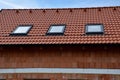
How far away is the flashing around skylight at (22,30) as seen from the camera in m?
13.2

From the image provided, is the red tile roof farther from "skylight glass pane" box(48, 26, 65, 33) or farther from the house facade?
"skylight glass pane" box(48, 26, 65, 33)

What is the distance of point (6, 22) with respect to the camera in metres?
15.0

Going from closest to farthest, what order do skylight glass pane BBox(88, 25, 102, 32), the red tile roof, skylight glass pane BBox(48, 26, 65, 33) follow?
the red tile roof, skylight glass pane BBox(88, 25, 102, 32), skylight glass pane BBox(48, 26, 65, 33)

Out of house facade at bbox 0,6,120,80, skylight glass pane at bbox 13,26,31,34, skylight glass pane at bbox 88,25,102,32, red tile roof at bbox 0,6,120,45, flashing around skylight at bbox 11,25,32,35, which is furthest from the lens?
skylight glass pane at bbox 13,26,31,34

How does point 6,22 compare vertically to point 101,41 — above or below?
above

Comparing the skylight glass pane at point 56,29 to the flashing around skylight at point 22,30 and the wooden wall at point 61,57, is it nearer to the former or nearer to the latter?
the flashing around skylight at point 22,30

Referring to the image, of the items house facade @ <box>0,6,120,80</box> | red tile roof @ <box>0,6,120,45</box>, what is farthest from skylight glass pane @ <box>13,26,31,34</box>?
red tile roof @ <box>0,6,120,45</box>

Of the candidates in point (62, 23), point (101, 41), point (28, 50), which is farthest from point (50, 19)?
point (101, 41)

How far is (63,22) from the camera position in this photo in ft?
46.9

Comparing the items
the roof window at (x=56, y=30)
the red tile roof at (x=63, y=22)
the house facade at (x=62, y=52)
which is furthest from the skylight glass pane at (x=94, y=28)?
the roof window at (x=56, y=30)

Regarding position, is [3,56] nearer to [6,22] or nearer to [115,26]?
[6,22]

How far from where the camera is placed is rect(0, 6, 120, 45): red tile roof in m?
12.2

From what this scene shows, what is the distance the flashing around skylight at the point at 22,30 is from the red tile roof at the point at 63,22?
20 centimetres

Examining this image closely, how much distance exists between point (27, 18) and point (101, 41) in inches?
204
